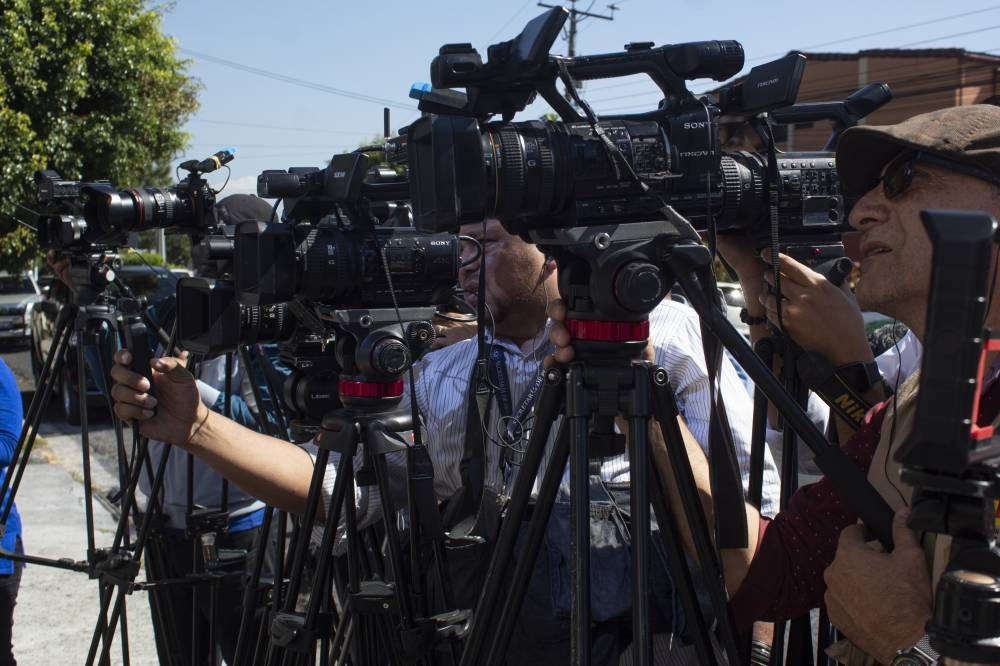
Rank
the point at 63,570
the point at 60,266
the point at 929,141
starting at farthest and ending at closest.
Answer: the point at 63,570 < the point at 60,266 < the point at 929,141

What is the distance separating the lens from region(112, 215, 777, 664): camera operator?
79.7 inches

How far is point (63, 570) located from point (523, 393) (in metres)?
3.92

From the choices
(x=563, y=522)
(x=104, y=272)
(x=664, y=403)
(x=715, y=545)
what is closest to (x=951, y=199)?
(x=664, y=403)

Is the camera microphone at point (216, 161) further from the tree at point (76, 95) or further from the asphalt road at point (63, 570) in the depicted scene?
the tree at point (76, 95)

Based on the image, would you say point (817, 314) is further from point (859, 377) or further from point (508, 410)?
point (508, 410)

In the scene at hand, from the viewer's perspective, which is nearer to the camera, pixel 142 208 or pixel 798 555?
pixel 798 555

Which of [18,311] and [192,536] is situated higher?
[192,536]

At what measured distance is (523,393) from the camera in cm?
220

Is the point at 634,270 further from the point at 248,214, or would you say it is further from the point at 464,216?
the point at 248,214

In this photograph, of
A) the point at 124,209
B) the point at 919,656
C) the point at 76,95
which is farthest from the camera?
the point at 76,95

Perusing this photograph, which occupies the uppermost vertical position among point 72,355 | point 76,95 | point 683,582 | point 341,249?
point 76,95

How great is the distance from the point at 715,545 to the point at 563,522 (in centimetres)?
39

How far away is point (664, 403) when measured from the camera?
1505 mm

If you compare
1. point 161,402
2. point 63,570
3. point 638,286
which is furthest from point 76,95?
point 638,286
